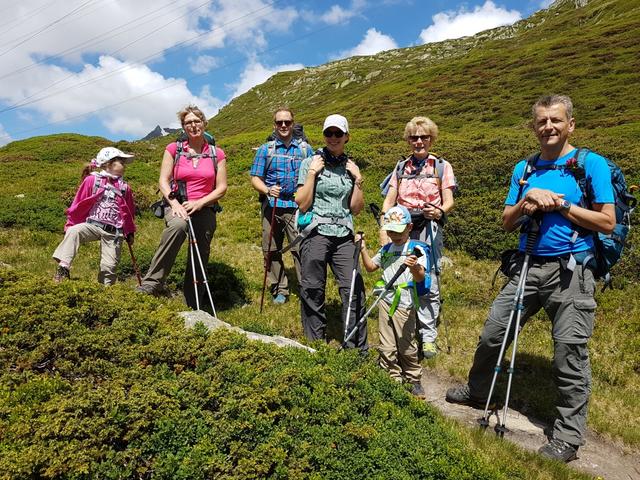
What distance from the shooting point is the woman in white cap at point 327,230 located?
231 inches

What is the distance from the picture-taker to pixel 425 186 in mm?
6199

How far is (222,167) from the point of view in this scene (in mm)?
6887

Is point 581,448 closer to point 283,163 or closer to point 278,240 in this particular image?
point 278,240

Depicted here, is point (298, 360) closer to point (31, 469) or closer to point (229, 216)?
point (31, 469)

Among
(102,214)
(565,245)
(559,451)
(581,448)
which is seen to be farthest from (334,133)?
(581,448)

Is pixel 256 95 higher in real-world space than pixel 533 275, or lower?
higher

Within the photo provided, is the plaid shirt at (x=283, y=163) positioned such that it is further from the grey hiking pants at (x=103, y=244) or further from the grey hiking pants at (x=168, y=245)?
the grey hiking pants at (x=103, y=244)

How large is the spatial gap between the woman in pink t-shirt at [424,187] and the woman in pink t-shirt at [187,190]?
2768 millimetres

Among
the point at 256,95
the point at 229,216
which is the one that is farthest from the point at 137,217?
the point at 256,95

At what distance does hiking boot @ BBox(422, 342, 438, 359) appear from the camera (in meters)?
6.44

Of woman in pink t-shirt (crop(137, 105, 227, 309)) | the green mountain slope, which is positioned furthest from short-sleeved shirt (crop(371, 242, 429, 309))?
the green mountain slope

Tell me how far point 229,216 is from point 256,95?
372ft

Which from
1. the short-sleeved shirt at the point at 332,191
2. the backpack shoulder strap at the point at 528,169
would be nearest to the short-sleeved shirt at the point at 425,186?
the short-sleeved shirt at the point at 332,191

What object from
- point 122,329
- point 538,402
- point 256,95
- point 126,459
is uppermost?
point 256,95
